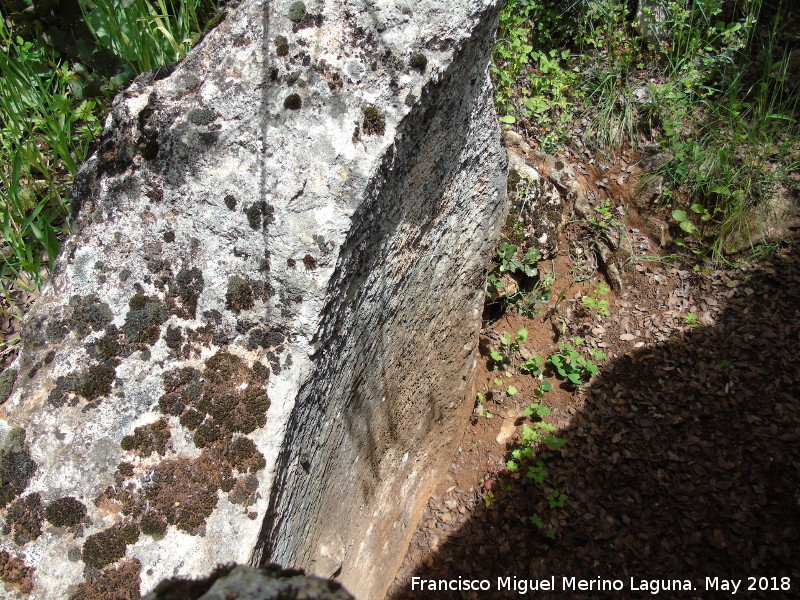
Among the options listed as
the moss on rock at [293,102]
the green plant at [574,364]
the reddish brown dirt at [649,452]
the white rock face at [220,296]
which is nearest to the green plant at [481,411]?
the reddish brown dirt at [649,452]

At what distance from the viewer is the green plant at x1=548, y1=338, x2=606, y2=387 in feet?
12.9

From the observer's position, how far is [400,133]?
1792mm

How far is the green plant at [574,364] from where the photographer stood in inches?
155

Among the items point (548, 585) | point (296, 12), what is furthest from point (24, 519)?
point (548, 585)

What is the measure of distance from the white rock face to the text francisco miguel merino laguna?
1.71m

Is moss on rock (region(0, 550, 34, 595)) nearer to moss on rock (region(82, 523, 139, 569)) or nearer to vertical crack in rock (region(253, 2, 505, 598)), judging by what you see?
moss on rock (region(82, 523, 139, 569))

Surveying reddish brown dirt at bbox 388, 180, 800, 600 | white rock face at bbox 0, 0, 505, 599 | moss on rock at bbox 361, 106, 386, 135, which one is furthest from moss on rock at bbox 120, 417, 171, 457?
reddish brown dirt at bbox 388, 180, 800, 600

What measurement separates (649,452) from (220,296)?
3.00 meters

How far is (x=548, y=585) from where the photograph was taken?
3.29 metres

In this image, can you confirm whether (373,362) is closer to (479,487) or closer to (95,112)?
(479,487)

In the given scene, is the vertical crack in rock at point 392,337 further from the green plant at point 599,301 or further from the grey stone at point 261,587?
the green plant at point 599,301

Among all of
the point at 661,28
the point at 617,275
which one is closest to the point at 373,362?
the point at 617,275

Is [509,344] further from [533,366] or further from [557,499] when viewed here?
[557,499]

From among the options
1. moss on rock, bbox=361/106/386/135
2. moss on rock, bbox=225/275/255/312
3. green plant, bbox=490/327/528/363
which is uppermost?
moss on rock, bbox=361/106/386/135
